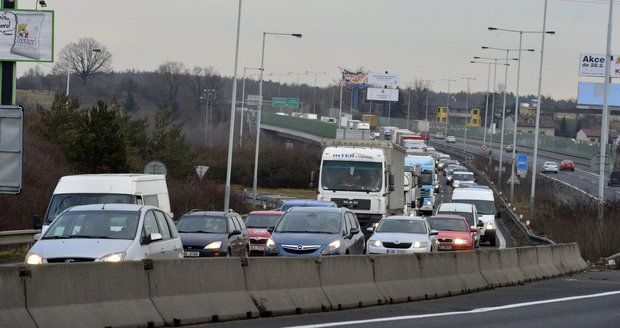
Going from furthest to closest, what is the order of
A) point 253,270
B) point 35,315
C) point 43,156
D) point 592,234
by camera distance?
point 43,156 → point 592,234 → point 253,270 → point 35,315

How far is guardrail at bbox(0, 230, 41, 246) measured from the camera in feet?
102

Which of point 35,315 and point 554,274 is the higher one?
point 35,315

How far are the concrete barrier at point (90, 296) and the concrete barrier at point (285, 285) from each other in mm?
2534

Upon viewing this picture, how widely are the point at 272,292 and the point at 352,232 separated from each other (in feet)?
29.5

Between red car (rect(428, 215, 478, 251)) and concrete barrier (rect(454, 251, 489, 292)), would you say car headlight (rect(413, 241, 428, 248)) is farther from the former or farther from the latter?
red car (rect(428, 215, 478, 251))

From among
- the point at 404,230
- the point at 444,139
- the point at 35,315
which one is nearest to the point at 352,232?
→ the point at 404,230

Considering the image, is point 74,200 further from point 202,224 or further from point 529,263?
point 529,263

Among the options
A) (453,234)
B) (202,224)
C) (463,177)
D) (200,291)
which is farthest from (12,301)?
(463,177)

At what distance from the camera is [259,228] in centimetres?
3434

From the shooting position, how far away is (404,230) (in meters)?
29.4

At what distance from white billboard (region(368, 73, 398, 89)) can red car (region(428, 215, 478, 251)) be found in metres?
123

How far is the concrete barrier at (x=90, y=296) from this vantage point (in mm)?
12117

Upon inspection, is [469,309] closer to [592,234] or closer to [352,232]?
[352,232]

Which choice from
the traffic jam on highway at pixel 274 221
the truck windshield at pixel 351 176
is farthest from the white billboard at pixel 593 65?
the truck windshield at pixel 351 176
